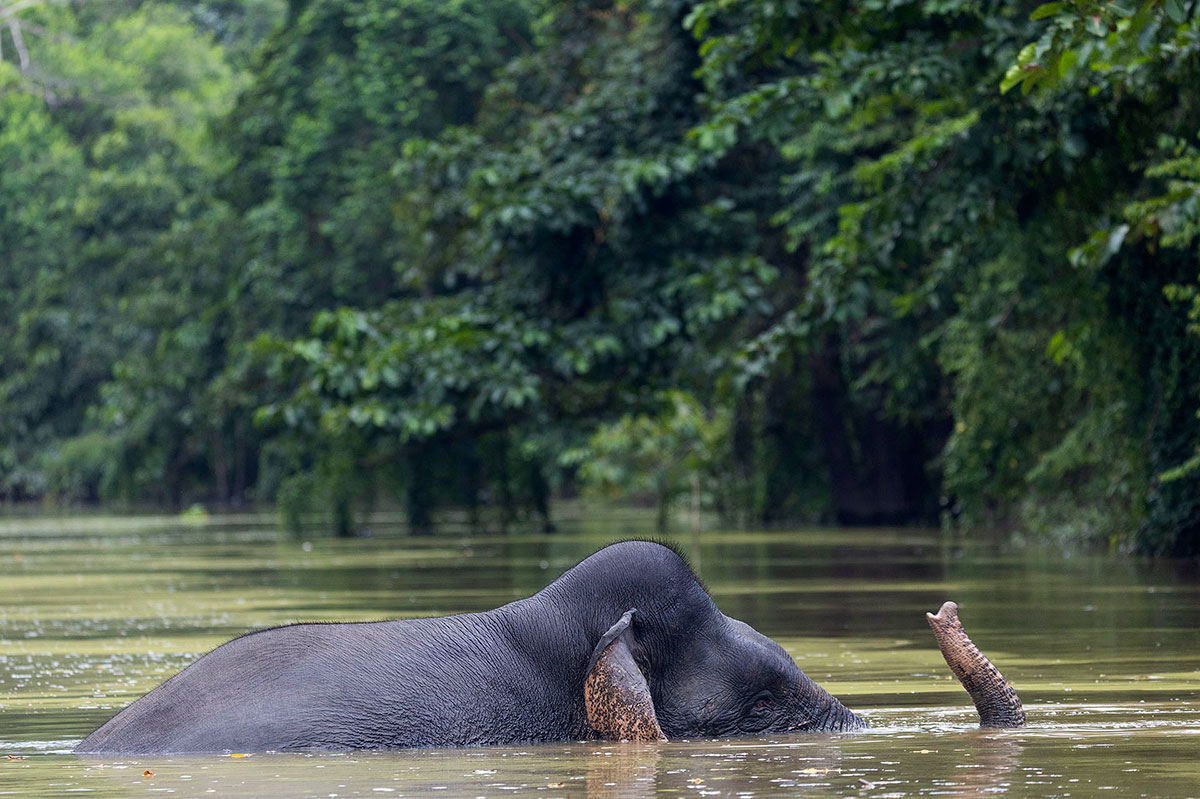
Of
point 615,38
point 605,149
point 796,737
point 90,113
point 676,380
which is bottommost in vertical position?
point 796,737

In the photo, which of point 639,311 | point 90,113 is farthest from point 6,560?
point 90,113

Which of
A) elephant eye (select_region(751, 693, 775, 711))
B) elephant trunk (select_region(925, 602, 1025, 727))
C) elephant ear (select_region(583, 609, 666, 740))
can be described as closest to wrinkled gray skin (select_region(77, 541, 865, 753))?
elephant eye (select_region(751, 693, 775, 711))

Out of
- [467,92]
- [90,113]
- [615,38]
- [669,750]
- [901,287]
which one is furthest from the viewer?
[90,113]

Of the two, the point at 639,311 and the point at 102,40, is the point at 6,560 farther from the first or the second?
the point at 102,40

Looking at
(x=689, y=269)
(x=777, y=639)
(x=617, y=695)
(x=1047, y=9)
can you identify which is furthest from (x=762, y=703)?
(x=689, y=269)

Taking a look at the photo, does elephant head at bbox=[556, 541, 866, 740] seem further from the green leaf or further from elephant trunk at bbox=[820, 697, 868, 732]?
the green leaf

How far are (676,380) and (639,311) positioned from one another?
1.90 metres

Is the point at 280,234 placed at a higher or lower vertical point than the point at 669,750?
higher

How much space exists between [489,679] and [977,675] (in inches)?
75.3

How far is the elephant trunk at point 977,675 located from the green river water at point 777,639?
Answer: 94mm

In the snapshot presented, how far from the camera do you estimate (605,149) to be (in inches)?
1267

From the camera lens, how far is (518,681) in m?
8.20

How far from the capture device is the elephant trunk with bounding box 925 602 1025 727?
789 centimetres

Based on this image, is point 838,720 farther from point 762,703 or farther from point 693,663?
point 693,663
